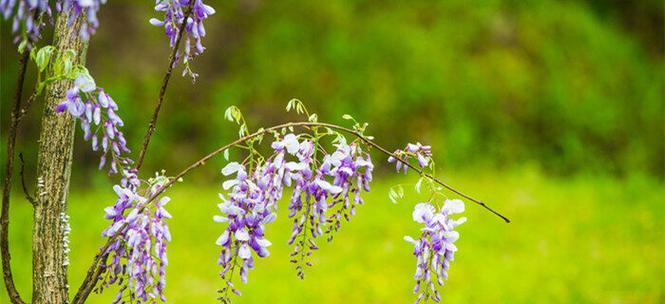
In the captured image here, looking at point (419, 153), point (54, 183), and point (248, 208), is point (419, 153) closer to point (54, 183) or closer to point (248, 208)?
point (248, 208)

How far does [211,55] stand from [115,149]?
6.79 m

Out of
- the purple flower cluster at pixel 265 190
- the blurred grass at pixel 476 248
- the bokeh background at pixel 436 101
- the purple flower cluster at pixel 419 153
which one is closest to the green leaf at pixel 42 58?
the purple flower cluster at pixel 265 190

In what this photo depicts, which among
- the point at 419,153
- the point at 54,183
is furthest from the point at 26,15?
the point at 419,153

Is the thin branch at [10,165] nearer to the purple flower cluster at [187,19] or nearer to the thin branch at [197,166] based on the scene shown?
the thin branch at [197,166]

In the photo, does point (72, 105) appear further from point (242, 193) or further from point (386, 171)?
point (386, 171)

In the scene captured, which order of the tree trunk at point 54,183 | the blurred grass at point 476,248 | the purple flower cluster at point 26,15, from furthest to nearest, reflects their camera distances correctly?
the blurred grass at point 476,248 → the tree trunk at point 54,183 → the purple flower cluster at point 26,15

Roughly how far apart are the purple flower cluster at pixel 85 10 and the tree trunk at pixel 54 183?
0.18 meters

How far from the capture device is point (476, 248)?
627cm

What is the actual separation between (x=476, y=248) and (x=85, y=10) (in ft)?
15.0

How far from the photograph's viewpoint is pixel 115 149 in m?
2.45

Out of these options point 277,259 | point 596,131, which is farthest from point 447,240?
point 596,131

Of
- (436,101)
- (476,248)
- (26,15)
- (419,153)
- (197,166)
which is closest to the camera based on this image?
(26,15)

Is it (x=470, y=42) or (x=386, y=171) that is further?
(x=470, y=42)

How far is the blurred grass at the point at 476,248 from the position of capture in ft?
17.5
